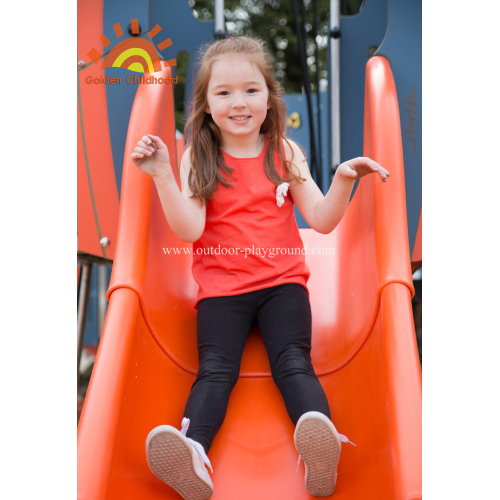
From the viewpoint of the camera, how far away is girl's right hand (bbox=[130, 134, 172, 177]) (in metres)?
1.09

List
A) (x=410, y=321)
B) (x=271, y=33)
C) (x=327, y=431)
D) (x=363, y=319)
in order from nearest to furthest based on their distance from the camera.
Answer: 1. (x=327, y=431)
2. (x=410, y=321)
3. (x=363, y=319)
4. (x=271, y=33)

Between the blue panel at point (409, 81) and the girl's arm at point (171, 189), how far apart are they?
578 mm

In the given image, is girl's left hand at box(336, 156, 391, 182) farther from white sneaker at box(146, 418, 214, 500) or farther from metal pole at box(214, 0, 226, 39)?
metal pole at box(214, 0, 226, 39)

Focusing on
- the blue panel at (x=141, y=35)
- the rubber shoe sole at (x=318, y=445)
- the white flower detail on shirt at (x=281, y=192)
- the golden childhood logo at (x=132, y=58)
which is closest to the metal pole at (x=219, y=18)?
the blue panel at (x=141, y=35)

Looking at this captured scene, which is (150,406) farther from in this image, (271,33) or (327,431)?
(271,33)

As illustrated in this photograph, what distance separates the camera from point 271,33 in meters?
1.75

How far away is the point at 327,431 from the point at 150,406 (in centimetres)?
35

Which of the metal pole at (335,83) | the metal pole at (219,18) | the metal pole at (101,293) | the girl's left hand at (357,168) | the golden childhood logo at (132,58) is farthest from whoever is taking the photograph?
the metal pole at (101,293)

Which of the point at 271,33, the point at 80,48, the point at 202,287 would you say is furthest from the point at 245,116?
the point at 271,33

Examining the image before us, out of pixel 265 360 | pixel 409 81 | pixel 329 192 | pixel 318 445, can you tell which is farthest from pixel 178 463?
pixel 409 81

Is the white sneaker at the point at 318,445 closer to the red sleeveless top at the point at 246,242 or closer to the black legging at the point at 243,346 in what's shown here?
the black legging at the point at 243,346

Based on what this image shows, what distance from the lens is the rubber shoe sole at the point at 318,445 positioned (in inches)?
37.1

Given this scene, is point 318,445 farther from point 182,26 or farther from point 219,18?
point 182,26

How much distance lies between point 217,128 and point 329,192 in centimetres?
31
